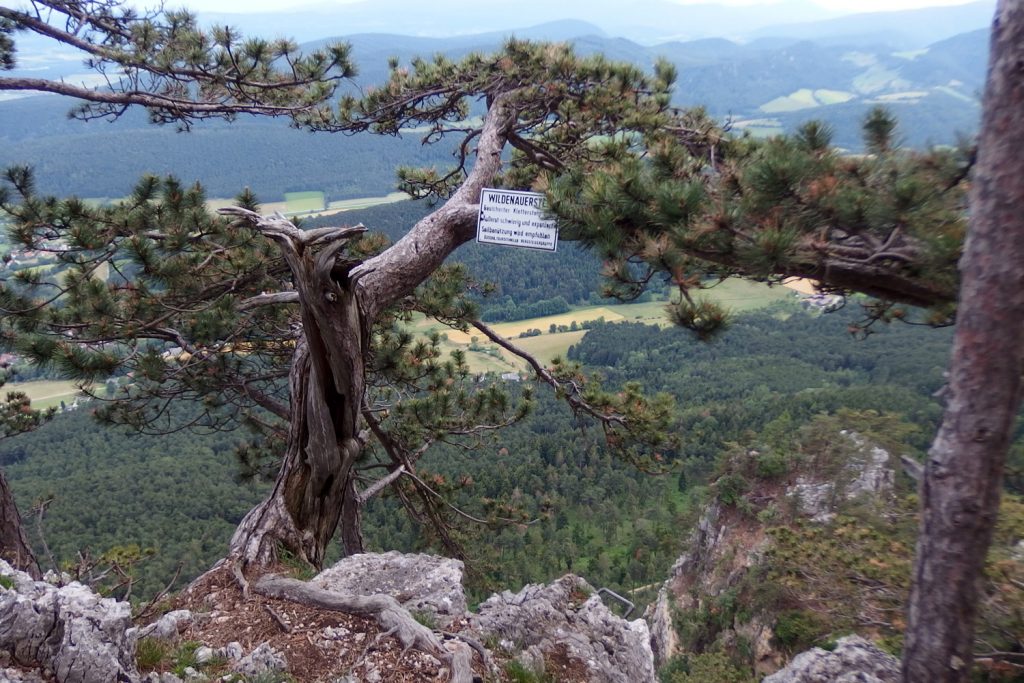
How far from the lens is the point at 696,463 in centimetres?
2581

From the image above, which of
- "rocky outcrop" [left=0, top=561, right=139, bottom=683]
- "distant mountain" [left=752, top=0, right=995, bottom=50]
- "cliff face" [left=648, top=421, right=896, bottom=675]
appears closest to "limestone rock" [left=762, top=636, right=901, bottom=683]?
"rocky outcrop" [left=0, top=561, right=139, bottom=683]

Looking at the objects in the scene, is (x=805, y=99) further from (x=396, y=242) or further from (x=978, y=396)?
(x=978, y=396)

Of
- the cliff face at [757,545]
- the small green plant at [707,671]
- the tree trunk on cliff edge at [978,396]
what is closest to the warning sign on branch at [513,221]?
the tree trunk on cliff edge at [978,396]

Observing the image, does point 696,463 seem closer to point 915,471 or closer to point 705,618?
point 705,618

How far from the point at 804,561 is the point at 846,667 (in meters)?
4.87

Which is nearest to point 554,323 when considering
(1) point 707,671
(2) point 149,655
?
(1) point 707,671

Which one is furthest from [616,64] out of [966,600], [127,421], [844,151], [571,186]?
[127,421]

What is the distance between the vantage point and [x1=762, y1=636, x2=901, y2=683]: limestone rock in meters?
2.98

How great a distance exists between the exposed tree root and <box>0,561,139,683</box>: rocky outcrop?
1032mm

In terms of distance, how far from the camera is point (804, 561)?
296 inches

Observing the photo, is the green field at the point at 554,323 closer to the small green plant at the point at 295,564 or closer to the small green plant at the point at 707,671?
the small green plant at the point at 707,671

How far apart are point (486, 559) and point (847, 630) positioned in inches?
135

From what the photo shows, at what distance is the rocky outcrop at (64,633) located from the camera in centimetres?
198

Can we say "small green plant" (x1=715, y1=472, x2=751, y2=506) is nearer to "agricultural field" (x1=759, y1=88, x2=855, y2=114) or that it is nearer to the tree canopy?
the tree canopy
